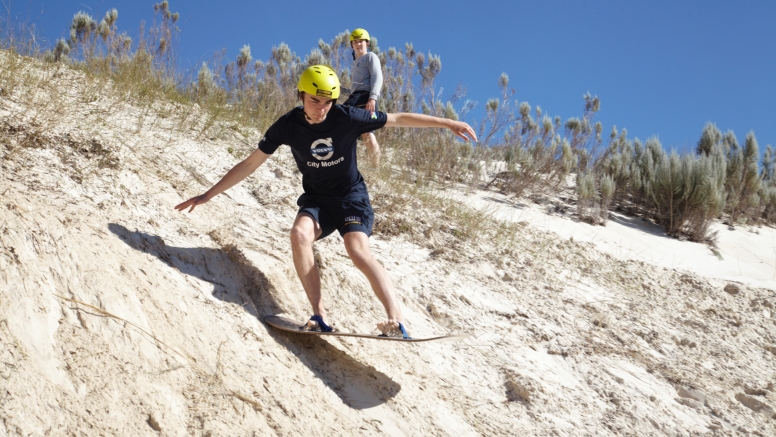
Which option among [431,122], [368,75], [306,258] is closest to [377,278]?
[306,258]

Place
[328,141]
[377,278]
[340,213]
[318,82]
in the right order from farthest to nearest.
Answer: [340,213] < [328,141] < [377,278] < [318,82]

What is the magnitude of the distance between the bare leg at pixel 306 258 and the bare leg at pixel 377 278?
0.23 meters

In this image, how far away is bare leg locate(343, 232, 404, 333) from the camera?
355cm

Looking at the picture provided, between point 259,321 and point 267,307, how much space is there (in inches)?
8.3

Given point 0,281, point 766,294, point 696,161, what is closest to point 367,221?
point 0,281

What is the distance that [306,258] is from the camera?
3.71m

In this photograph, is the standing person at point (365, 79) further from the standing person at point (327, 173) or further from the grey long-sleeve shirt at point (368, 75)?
the standing person at point (327, 173)

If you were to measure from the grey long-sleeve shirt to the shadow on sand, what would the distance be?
3.13 meters

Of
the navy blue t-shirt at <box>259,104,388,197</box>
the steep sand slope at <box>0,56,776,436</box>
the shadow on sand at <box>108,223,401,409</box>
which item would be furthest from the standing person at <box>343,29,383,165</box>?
the shadow on sand at <box>108,223,401,409</box>

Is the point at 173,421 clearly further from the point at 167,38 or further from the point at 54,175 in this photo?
the point at 167,38

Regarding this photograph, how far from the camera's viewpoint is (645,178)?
10.6 metres

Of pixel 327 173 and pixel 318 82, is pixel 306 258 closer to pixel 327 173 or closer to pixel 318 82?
pixel 327 173

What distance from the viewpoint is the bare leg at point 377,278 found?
355 cm

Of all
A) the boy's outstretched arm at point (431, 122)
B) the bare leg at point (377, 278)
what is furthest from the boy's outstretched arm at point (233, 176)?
the boy's outstretched arm at point (431, 122)
